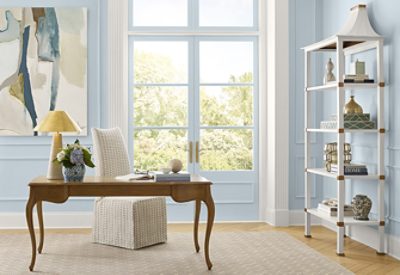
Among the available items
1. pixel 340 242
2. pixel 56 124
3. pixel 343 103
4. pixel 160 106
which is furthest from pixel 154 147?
pixel 340 242

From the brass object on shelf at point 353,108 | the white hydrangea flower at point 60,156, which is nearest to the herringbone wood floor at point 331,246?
the brass object on shelf at point 353,108

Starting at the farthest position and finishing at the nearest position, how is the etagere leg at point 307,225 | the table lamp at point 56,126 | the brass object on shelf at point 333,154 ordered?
the etagere leg at point 307,225, the brass object on shelf at point 333,154, the table lamp at point 56,126

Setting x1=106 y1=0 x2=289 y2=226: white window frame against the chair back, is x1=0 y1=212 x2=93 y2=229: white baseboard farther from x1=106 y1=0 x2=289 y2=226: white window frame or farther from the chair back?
the chair back

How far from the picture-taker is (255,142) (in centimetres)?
711

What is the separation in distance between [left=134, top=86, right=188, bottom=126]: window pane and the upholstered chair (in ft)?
4.08

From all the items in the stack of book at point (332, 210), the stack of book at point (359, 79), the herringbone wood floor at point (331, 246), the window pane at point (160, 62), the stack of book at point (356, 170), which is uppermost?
the window pane at point (160, 62)

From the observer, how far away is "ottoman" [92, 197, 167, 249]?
539 centimetres

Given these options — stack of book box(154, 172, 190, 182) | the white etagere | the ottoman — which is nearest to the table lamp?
the ottoman

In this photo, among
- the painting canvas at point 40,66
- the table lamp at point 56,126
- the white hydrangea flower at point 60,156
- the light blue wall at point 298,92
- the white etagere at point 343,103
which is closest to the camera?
the white hydrangea flower at point 60,156

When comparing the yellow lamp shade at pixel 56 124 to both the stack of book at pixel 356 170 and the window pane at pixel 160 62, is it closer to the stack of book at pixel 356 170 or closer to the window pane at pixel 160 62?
the window pane at pixel 160 62

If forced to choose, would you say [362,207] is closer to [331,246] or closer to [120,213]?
[331,246]

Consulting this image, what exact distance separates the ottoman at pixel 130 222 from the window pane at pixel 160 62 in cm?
186

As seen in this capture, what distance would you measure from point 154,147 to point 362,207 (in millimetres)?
2562

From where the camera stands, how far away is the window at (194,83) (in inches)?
277
